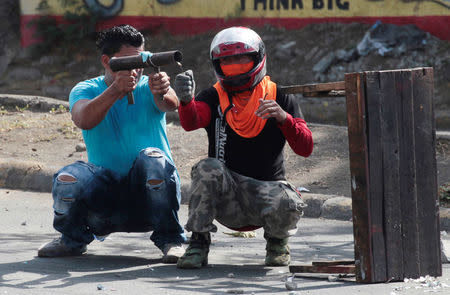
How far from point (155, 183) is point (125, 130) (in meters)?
0.41

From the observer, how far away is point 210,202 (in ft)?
14.7

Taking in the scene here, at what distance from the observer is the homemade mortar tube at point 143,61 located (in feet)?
14.2

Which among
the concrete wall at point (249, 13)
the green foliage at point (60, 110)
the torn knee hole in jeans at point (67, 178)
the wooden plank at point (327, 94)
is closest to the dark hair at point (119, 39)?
the torn knee hole in jeans at point (67, 178)

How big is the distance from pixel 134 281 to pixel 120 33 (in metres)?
1.45

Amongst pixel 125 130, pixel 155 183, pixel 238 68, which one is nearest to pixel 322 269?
pixel 155 183

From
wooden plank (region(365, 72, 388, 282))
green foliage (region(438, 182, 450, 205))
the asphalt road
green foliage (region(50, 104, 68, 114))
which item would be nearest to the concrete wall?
green foliage (region(50, 104, 68, 114))

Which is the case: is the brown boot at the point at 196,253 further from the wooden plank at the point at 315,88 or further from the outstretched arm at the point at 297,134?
the wooden plank at the point at 315,88

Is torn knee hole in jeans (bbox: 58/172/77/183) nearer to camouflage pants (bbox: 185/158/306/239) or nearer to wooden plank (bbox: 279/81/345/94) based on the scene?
camouflage pants (bbox: 185/158/306/239)

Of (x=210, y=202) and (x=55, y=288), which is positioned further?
(x=210, y=202)

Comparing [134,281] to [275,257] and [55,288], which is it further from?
[275,257]

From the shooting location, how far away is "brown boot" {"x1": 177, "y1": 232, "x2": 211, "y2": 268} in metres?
4.50

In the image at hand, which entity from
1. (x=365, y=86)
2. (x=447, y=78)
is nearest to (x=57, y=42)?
(x=447, y=78)

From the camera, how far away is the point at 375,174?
4004mm

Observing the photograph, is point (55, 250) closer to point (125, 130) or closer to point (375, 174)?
point (125, 130)
